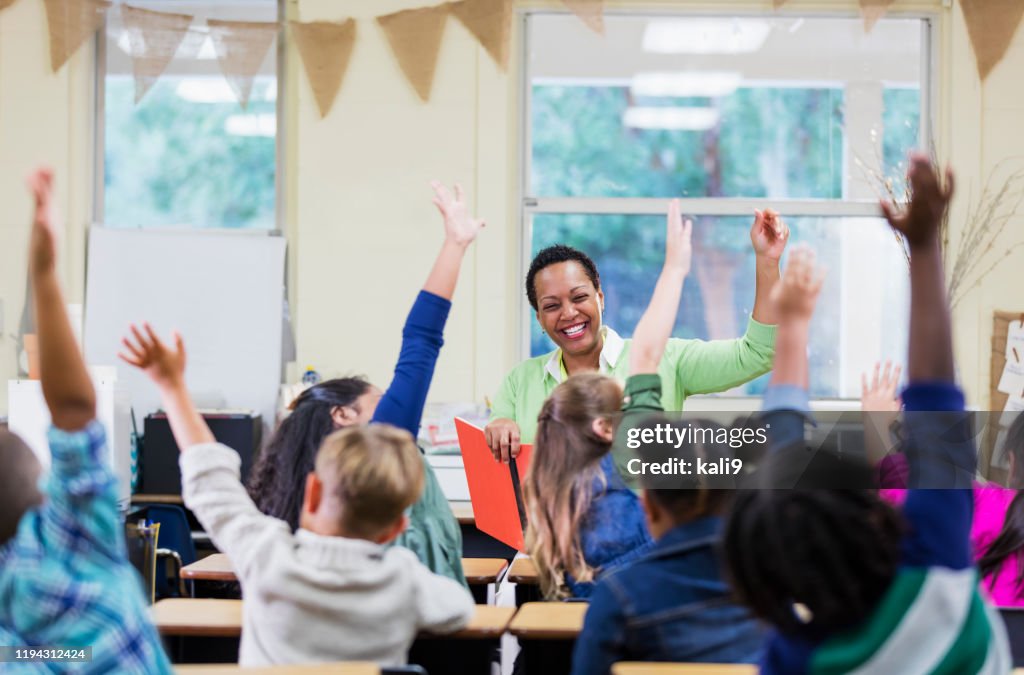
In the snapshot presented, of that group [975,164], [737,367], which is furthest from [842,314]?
[737,367]

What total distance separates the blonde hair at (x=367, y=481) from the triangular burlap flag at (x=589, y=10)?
3.58m

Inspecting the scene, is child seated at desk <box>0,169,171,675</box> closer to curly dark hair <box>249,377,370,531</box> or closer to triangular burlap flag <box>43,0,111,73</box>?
curly dark hair <box>249,377,370,531</box>

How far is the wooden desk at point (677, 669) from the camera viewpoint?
1301mm

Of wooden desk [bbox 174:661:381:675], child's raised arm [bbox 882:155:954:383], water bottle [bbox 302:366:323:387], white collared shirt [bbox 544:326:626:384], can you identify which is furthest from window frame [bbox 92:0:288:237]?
child's raised arm [bbox 882:155:954:383]

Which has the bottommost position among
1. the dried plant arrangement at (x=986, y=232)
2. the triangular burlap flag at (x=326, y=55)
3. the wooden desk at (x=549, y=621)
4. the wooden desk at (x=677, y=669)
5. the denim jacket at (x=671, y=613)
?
the wooden desk at (x=549, y=621)

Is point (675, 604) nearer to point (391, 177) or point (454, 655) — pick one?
point (454, 655)

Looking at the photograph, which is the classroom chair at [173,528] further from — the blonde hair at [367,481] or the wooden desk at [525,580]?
the blonde hair at [367,481]

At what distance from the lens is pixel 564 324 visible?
8.82 ft

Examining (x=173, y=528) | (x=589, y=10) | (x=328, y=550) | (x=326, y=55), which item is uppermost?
(x=589, y=10)

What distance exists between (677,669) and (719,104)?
3.82 meters

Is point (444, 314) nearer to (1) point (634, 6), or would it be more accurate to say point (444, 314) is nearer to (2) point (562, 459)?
(2) point (562, 459)

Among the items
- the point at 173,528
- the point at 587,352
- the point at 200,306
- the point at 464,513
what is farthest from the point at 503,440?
the point at 200,306

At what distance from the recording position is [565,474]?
1.85 meters

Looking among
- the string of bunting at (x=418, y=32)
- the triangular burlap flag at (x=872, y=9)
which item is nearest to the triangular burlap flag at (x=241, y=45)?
the string of bunting at (x=418, y=32)
